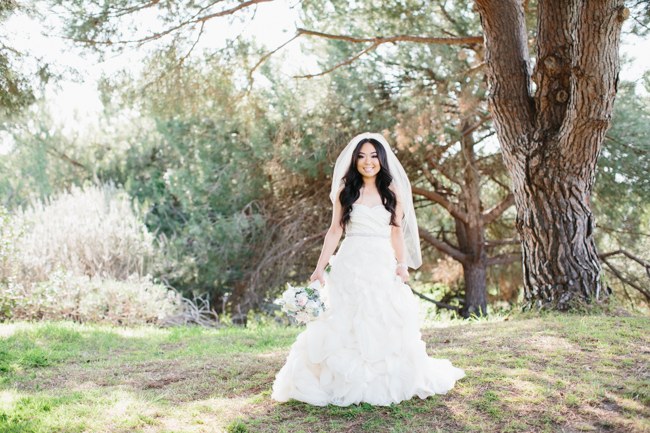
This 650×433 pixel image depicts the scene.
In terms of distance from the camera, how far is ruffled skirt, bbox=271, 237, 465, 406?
3.83 meters

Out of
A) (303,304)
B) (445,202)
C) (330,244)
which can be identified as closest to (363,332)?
(303,304)

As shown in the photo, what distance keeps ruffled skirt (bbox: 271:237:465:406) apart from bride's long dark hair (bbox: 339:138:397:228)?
32 centimetres

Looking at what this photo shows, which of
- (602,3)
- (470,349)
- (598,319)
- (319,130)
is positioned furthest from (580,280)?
(319,130)

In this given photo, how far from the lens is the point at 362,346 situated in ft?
12.5

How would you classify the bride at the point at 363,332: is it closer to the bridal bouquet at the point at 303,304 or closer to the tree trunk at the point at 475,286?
the bridal bouquet at the point at 303,304

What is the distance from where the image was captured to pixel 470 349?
5109 millimetres

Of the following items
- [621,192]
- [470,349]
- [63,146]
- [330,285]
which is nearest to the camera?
[330,285]

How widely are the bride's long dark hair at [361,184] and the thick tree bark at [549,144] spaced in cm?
276

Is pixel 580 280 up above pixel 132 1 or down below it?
below

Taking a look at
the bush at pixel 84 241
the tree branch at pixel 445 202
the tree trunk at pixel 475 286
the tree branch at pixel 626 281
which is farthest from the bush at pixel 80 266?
the tree branch at pixel 626 281

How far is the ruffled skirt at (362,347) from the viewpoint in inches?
151

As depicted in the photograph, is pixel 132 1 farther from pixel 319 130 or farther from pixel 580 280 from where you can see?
pixel 580 280

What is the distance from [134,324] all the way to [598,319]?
20.0 ft

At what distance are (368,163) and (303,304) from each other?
1096mm
